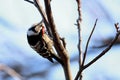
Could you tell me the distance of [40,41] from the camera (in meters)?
2.50

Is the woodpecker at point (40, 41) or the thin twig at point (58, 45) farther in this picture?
the woodpecker at point (40, 41)

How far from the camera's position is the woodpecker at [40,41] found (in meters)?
2.27

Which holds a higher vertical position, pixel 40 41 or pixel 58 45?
pixel 58 45

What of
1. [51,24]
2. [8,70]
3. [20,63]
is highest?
[8,70]

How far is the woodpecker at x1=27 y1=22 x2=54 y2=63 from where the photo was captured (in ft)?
7.44

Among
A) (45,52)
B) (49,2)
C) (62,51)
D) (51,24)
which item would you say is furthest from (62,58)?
(45,52)

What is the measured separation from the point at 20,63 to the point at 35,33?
0.37 m

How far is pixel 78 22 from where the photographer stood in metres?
1.81

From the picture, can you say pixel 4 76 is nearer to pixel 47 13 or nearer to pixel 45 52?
pixel 47 13

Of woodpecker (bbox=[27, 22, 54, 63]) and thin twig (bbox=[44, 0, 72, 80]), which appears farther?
woodpecker (bbox=[27, 22, 54, 63])

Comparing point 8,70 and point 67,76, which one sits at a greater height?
point 8,70

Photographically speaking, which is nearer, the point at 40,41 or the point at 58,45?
the point at 58,45

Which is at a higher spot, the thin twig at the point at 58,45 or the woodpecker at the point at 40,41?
the thin twig at the point at 58,45

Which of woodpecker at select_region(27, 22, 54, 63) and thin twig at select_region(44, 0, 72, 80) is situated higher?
thin twig at select_region(44, 0, 72, 80)
